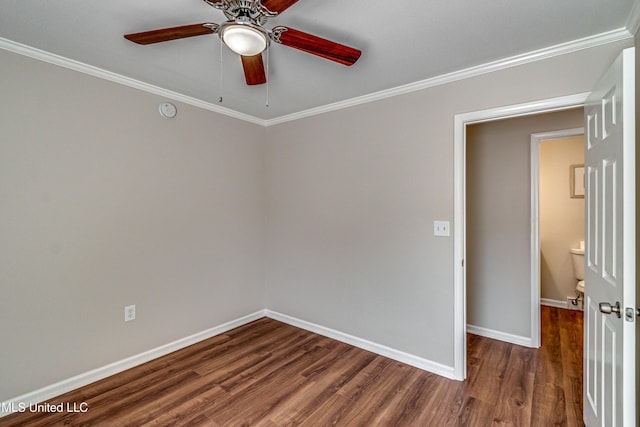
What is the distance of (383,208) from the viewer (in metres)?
2.69

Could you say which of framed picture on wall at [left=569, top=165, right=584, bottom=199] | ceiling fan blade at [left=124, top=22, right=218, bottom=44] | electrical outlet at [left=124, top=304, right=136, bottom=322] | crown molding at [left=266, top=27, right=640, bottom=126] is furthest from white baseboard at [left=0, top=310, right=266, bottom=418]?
framed picture on wall at [left=569, top=165, right=584, bottom=199]

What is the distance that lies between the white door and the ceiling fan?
1.20 m

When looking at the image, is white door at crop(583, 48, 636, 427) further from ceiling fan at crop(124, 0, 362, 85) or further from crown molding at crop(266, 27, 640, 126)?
ceiling fan at crop(124, 0, 362, 85)

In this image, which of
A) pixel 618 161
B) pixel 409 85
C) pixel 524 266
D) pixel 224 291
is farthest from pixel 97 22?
pixel 524 266

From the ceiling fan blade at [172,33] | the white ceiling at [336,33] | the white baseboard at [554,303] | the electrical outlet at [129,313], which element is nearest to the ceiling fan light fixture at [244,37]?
the ceiling fan blade at [172,33]

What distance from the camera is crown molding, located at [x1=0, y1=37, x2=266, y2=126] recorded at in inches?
75.9

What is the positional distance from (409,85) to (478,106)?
0.58 meters

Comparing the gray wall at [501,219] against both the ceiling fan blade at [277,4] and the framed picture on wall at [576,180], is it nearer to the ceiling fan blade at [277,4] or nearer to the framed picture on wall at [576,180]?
the framed picture on wall at [576,180]

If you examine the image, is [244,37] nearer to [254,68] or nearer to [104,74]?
[254,68]

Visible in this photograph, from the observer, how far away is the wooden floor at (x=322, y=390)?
1891mm

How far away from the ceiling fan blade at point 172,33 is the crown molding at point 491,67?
5.46 ft

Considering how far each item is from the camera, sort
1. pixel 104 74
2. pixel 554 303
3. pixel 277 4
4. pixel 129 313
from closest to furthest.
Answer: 1. pixel 277 4
2. pixel 104 74
3. pixel 129 313
4. pixel 554 303

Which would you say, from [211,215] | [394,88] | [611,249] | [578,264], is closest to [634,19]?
[611,249]

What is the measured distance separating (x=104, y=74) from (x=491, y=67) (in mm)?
2856
